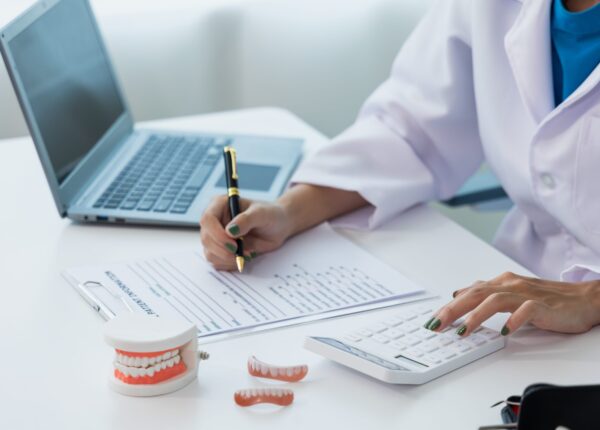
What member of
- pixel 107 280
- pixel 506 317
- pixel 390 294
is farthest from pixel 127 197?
pixel 506 317

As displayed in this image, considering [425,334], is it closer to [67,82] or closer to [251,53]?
[67,82]

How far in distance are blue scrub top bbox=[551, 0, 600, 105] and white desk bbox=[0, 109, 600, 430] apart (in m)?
0.24

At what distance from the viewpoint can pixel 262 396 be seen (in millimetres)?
882

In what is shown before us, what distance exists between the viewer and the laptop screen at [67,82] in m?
1.25

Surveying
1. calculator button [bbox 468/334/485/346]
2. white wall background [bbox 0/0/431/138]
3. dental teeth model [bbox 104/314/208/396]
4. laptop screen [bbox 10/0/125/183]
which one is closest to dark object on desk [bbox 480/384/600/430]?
calculator button [bbox 468/334/485/346]

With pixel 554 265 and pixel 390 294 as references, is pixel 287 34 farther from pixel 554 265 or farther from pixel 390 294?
pixel 390 294

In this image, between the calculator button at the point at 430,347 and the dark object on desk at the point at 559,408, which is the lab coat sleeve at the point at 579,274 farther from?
the dark object on desk at the point at 559,408

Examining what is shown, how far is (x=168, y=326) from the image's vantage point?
2.97ft

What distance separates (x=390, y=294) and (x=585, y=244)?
12.3 inches

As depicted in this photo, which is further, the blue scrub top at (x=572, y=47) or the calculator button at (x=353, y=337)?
the blue scrub top at (x=572, y=47)

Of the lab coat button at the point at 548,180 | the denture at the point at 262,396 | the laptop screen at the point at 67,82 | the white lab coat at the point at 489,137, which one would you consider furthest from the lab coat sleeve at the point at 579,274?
the laptop screen at the point at 67,82

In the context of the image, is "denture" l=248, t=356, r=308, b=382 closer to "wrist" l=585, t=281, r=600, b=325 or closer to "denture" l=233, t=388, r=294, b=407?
"denture" l=233, t=388, r=294, b=407

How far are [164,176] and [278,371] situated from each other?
1.85 ft

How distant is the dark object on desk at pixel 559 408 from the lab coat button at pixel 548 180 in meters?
0.50
